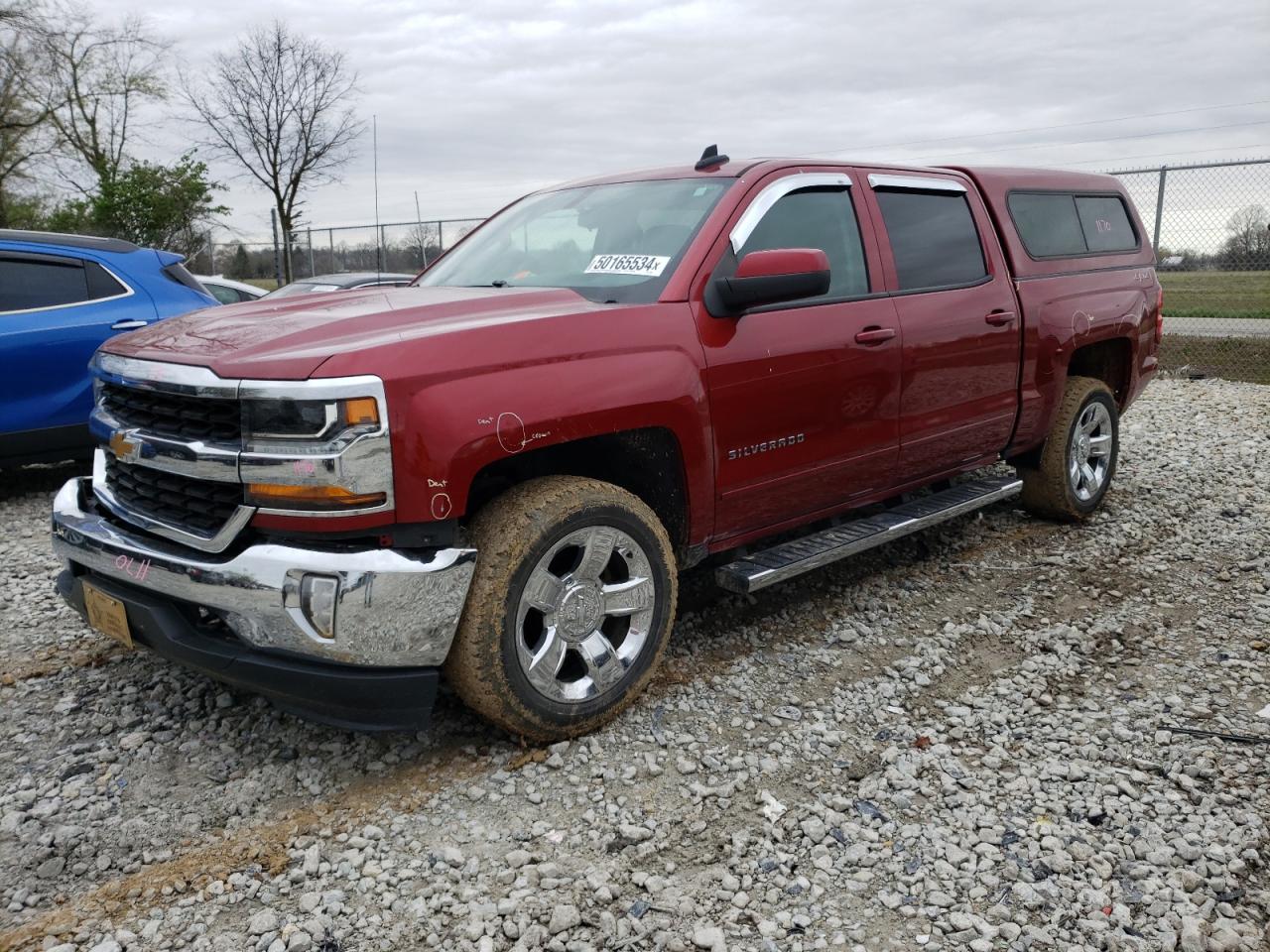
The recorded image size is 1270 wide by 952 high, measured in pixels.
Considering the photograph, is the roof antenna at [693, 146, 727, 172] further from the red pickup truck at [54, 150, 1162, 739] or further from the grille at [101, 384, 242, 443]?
the grille at [101, 384, 242, 443]

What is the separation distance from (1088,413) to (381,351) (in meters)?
4.40

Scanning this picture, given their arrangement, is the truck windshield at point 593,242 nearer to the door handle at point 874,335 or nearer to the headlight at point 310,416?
the door handle at point 874,335

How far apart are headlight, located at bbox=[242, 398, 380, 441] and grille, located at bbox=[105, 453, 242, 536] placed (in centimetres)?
22

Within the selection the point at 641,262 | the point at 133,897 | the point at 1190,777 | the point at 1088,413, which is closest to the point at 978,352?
the point at 1088,413

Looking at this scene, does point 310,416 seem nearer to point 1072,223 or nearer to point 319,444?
point 319,444

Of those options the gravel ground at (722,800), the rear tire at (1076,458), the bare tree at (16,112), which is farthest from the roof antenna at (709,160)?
the bare tree at (16,112)

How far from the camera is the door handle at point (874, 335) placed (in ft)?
13.0

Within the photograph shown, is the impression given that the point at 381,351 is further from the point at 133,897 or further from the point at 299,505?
the point at 133,897

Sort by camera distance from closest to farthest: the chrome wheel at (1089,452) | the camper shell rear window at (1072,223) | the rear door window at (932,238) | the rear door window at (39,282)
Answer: the rear door window at (932,238), the camper shell rear window at (1072,223), the chrome wheel at (1089,452), the rear door window at (39,282)

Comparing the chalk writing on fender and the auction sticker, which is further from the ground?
the auction sticker

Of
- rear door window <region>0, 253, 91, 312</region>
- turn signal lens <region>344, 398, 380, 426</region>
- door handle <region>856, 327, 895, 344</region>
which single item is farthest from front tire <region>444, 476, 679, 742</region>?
rear door window <region>0, 253, 91, 312</region>

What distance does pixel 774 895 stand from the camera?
2543 mm

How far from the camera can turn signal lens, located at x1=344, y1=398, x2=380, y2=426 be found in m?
2.64

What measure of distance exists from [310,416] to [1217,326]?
14.1 metres
